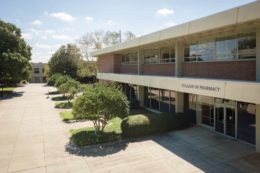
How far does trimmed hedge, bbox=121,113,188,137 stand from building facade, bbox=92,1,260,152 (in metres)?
1.84

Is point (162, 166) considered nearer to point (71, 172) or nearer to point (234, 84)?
point (71, 172)

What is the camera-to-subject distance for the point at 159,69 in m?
20.8

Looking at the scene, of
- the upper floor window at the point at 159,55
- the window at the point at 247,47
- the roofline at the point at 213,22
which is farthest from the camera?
the upper floor window at the point at 159,55

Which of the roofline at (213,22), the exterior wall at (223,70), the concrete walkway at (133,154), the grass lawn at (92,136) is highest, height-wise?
the roofline at (213,22)

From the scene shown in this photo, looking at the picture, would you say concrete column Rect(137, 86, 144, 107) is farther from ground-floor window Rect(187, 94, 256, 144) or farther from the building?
the building

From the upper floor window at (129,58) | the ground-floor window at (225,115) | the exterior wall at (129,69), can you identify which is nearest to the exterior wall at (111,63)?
the exterior wall at (129,69)

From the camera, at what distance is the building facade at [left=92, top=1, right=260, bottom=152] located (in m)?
10.9

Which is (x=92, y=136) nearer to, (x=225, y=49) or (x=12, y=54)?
(x=225, y=49)

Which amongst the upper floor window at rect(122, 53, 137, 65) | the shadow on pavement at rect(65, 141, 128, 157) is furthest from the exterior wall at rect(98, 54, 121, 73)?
the shadow on pavement at rect(65, 141, 128, 157)

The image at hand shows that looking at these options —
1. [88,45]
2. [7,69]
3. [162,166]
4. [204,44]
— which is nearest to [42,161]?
[162,166]

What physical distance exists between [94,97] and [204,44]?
8.16m

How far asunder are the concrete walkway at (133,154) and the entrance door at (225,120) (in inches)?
24.6

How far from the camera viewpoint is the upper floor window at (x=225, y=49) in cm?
1235

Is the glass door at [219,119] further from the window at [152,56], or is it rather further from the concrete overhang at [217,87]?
the window at [152,56]
